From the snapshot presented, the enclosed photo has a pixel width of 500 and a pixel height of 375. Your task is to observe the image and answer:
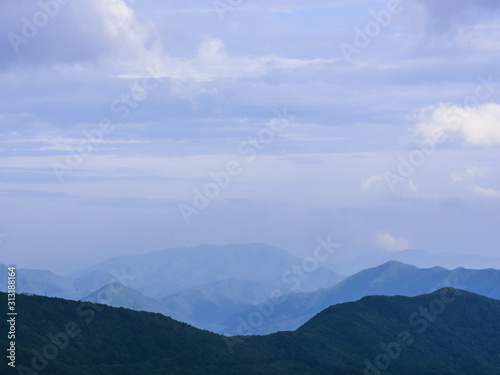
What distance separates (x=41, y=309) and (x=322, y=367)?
2527 inches

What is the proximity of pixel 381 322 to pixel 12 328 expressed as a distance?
10914 centimetres

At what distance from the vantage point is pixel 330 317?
189500 mm

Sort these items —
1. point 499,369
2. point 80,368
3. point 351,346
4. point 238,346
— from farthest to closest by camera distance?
1. point 499,369
2. point 351,346
3. point 238,346
4. point 80,368

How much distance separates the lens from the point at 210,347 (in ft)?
472

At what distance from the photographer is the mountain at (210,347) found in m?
124

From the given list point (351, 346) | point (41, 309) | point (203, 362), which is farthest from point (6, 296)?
point (351, 346)

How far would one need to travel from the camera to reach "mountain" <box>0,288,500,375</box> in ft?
406

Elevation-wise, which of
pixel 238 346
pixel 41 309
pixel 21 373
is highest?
pixel 41 309

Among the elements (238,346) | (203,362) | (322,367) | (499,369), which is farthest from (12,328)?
(499,369)

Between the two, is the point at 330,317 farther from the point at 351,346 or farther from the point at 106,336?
the point at 106,336

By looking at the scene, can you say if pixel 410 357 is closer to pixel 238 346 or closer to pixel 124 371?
pixel 238 346

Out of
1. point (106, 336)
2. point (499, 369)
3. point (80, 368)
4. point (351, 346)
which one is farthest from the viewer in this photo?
point (499, 369)

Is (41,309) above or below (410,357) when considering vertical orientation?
above

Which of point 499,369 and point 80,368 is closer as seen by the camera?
point 80,368
